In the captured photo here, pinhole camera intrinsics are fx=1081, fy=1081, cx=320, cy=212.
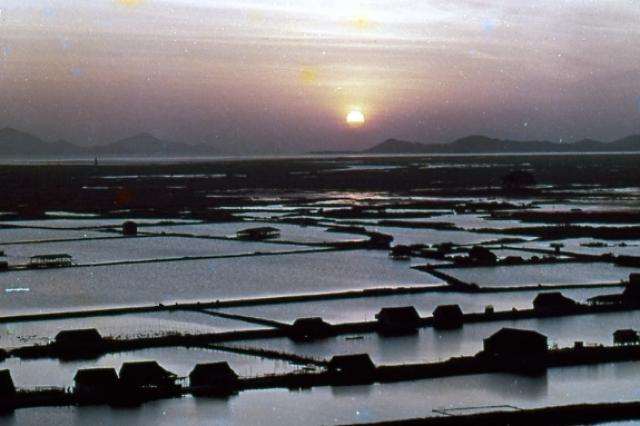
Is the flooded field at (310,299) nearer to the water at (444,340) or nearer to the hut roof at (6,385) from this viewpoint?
the water at (444,340)

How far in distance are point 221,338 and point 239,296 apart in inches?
254

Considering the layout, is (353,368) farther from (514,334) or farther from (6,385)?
(6,385)

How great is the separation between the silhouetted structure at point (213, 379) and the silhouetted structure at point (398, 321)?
5.37 meters

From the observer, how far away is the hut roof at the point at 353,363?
685 inches

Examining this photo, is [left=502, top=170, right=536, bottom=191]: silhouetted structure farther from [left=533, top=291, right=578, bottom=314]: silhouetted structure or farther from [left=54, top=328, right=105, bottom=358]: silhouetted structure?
[left=54, top=328, right=105, bottom=358]: silhouetted structure

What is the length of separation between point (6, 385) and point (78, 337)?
3.78 meters

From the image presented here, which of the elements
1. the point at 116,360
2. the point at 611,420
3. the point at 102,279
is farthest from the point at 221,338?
the point at 102,279

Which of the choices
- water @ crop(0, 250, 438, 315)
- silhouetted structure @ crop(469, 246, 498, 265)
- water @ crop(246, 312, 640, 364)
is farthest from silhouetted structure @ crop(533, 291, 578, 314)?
silhouetted structure @ crop(469, 246, 498, 265)

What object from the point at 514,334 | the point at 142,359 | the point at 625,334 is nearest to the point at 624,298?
the point at 625,334

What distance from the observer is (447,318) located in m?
22.1

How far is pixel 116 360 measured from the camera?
62.0 ft

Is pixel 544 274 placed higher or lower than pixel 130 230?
lower

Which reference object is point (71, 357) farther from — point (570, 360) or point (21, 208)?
point (21, 208)

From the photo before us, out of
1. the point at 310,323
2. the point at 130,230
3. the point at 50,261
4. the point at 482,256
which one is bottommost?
the point at 310,323
